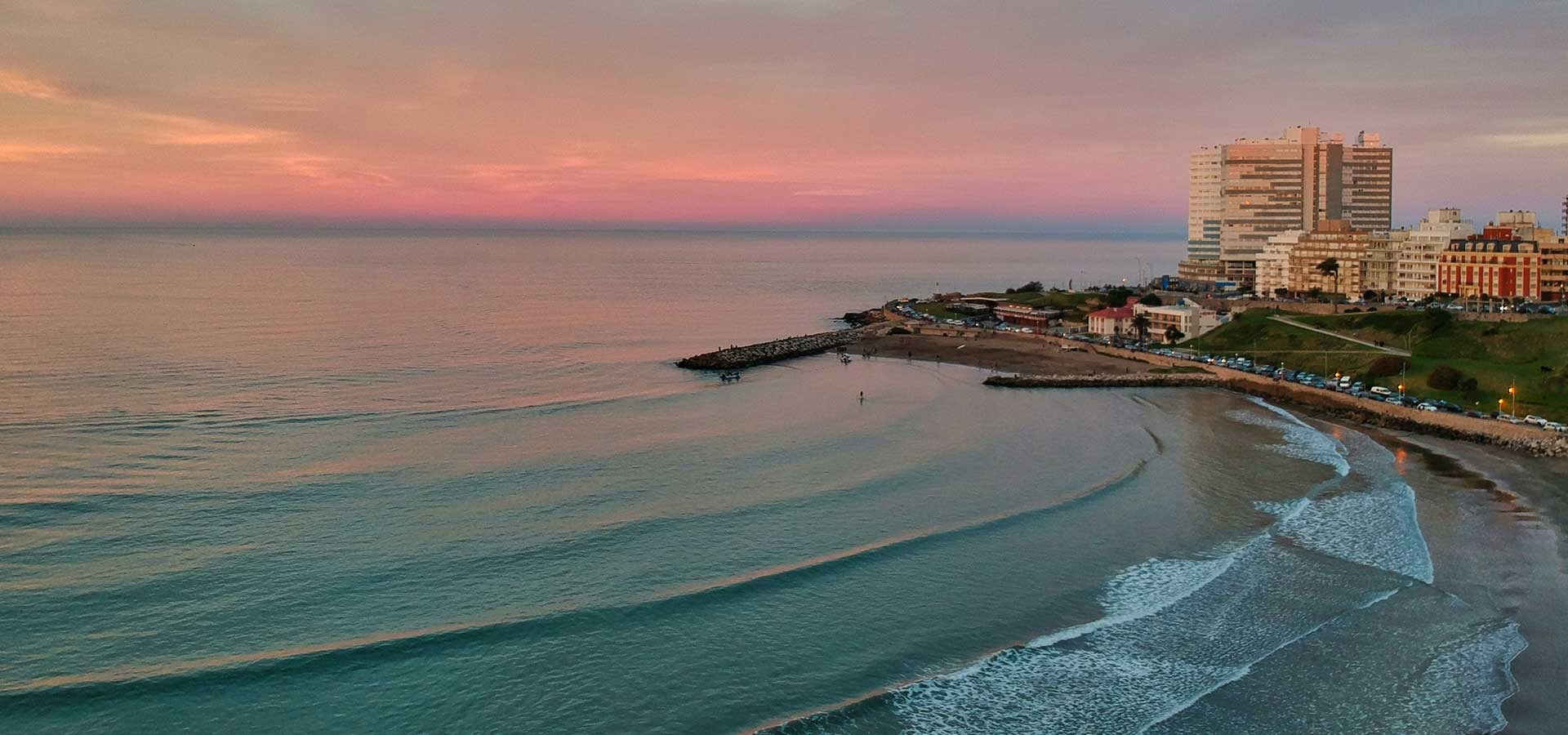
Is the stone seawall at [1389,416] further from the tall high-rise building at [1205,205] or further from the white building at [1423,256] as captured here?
the tall high-rise building at [1205,205]

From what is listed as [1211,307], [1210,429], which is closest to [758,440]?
[1210,429]

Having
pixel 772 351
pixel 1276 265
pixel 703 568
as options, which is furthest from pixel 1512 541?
pixel 1276 265

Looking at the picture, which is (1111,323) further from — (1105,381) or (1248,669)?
(1248,669)

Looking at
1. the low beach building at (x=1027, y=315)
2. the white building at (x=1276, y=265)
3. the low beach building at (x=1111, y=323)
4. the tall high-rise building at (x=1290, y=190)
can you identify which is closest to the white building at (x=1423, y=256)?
the white building at (x=1276, y=265)

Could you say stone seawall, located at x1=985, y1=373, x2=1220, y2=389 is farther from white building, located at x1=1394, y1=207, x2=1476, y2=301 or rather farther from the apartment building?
the apartment building

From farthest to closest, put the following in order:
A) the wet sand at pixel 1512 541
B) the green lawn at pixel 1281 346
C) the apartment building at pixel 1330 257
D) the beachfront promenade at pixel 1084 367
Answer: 1. the apartment building at pixel 1330 257
2. the green lawn at pixel 1281 346
3. the beachfront promenade at pixel 1084 367
4. the wet sand at pixel 1512 541
